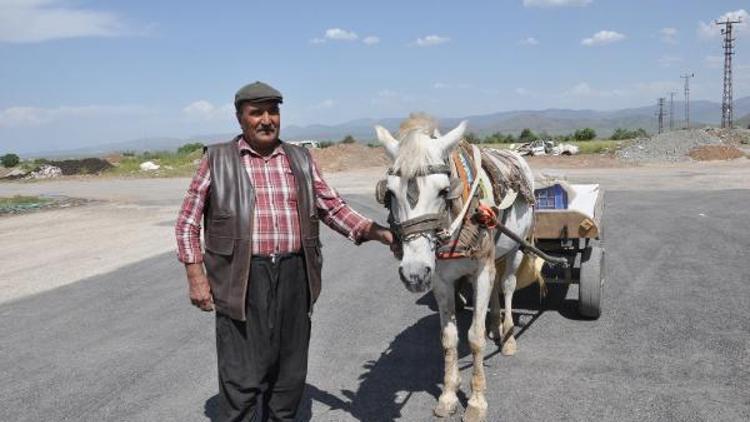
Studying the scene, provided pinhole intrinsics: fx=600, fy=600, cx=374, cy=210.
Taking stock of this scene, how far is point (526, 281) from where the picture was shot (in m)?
6.10

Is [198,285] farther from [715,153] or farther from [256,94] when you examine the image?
[715,153]

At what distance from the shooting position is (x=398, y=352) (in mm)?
5531

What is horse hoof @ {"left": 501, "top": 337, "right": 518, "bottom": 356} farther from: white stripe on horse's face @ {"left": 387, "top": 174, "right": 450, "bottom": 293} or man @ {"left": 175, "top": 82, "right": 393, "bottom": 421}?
white stripe on horse's face @ {"left": 387, "top": 174, "right": 450, "bottom": 293}

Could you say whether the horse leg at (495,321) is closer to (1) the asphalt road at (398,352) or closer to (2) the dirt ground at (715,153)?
(1) the asphalt road at (398,352)

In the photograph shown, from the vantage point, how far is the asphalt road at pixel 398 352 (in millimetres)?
4398

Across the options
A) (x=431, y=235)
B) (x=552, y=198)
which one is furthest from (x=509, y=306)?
(x=431, y=235)

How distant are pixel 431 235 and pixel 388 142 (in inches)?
25.0

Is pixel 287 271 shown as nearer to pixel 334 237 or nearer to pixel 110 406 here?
pixel 110 406

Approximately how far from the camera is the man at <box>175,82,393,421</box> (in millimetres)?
3287

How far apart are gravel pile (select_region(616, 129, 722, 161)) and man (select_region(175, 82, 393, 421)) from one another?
33.0 metres

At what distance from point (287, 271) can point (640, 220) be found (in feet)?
36.3

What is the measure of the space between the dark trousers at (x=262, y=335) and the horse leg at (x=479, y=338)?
50.3 inches

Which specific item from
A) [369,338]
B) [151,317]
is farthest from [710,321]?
[151,317]

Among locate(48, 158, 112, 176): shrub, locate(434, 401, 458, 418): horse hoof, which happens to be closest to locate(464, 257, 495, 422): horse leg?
locate(434, 401, 458, 418): horse hoof
